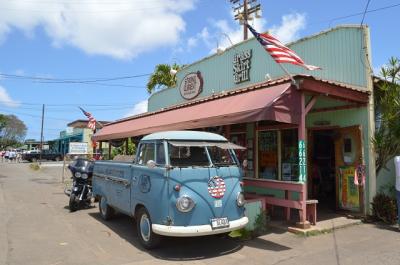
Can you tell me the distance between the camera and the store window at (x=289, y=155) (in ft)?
36.1

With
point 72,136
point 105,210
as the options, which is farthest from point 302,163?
point 72,136

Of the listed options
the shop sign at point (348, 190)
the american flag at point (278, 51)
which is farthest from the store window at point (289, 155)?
the american flag at point (278, 51)

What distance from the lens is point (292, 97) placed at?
28.0ft

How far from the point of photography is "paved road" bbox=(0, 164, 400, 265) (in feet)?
21.6

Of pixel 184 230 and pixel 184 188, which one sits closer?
pixel 184 230

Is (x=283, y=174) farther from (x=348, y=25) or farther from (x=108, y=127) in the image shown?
(x=108, y=127)

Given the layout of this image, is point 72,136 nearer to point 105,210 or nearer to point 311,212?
point 105,210

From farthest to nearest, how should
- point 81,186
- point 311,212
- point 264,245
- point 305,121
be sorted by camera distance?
point 81,186, point 305,121, point 311,212, point 264,245

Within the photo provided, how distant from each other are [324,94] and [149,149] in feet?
14.0

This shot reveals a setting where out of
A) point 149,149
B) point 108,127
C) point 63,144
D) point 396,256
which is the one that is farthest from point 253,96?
point 63,144

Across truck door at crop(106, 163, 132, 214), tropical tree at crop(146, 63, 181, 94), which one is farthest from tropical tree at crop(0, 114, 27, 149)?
truck door at crop(106, 163, 132, 214)

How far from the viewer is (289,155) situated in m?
11.2

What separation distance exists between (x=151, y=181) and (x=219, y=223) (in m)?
1.46

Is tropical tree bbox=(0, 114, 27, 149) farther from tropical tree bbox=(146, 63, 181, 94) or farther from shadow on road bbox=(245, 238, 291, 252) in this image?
shadow on road bbox=(245, 238, 291, 252)
